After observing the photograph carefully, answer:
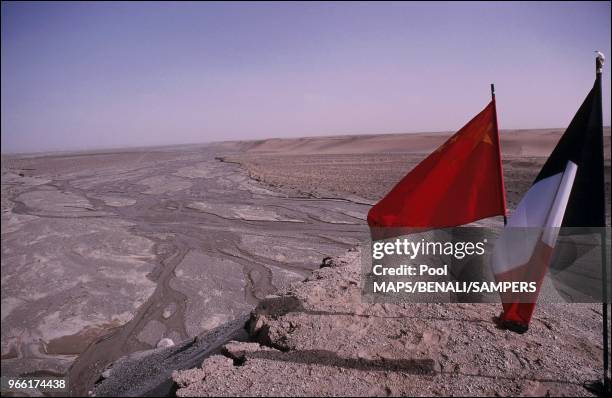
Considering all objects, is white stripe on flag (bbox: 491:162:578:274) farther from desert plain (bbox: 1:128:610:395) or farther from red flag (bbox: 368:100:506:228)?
desert plain (bbox: 1:128:610:395)

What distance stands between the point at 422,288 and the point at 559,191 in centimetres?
308

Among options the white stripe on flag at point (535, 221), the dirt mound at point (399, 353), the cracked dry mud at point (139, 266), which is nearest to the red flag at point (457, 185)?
the white stripe on flag at point (535, 221)

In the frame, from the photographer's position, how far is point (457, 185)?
144 inches

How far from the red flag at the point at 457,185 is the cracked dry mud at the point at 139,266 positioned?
10.3 feet

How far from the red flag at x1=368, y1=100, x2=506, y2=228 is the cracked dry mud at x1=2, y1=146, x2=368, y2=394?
3.15 metres

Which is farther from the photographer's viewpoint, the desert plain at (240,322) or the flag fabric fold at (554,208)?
the desert plain at (240,322)

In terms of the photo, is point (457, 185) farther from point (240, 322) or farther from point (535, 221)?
point (240, 322)

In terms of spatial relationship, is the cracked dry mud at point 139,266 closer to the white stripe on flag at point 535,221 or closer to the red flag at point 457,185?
the red flag at point 457,185

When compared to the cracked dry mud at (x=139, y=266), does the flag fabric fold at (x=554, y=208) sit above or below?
above

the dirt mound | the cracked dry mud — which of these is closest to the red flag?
the dirt mound

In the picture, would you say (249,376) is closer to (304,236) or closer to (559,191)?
(559,191)

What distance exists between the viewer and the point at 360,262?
674 cm

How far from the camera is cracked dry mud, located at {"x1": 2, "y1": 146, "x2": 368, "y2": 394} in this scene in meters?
5.32

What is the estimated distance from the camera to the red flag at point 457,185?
3555 mm
